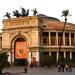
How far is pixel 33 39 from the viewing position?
7306cm

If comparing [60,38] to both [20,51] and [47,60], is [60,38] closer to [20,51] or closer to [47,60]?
[47,60]

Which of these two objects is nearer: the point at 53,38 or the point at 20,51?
the point at 20,51

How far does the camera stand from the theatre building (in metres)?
72.9

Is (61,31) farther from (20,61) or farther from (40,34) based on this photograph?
(20,61)

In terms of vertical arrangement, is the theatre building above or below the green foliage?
above

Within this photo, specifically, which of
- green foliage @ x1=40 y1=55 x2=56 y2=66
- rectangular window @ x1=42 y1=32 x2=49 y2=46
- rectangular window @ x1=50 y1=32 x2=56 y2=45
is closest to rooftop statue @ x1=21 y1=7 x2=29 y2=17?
rectangular window @ x1=42 y1=32 x2=49 y2=46

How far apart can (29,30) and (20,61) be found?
25.3ft

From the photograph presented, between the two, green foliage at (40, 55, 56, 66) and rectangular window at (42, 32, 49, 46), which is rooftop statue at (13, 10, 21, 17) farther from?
green foliage at (40, 55, 56, 66)

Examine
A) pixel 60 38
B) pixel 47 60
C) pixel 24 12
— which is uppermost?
pixel 24 12

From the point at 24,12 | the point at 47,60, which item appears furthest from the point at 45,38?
the point at 24,12

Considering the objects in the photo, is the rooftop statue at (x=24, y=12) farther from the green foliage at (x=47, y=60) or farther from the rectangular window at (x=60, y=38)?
the green foliage at (x=47, y=60)

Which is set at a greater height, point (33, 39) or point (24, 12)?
point (24, 12)

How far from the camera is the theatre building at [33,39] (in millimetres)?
72938

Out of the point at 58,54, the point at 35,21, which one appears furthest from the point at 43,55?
the point at 35,21
